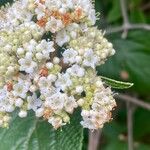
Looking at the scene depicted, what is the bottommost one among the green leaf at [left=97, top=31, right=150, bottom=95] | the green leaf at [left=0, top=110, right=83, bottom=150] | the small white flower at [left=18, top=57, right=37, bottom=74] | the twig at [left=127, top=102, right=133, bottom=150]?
the twig at [left=127, top=102, right=133, bottom=150]

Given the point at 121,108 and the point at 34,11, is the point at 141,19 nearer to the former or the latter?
the point at 121,108

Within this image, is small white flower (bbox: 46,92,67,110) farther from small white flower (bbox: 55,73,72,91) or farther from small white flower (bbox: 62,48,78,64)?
small white flower (bbox: 62,48,78,64)

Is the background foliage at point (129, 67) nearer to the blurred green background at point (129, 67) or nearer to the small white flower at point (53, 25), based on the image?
the blurred green background at point (129, 67)

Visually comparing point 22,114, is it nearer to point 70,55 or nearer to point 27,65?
point 27,65

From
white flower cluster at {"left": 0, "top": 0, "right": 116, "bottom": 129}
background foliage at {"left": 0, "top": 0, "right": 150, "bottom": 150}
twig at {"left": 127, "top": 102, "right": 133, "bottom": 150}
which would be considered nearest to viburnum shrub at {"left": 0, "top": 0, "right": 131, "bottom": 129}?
white flower cluster at {"left": 0, "top": 0, "right": 116, "bottom": 129}

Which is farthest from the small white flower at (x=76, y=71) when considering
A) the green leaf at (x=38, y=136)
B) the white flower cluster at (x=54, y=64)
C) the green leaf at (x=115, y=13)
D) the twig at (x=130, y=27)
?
the green leaf at (x=115, y=13)

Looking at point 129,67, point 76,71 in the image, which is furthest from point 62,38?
point 129,67
